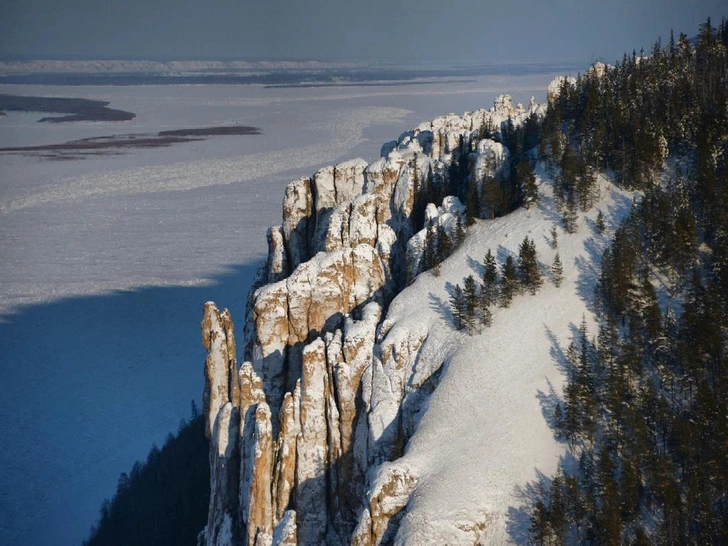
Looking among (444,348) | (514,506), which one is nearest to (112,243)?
(444,348)

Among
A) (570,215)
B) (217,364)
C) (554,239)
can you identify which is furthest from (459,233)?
(217,364)

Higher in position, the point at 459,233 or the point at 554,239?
the point at 459,233

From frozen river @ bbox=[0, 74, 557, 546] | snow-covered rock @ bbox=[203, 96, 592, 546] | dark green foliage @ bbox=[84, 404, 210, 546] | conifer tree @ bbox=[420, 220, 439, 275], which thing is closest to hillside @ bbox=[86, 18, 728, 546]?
snow-covered rock @ bbox=[203, 96, 592, 546]

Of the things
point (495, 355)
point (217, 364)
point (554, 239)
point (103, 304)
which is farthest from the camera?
point (103, 304)

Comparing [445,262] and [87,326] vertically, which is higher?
[445,262]

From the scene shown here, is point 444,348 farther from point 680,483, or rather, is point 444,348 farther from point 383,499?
point 680,483

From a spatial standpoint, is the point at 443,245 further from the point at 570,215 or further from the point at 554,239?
the point at 570,215
